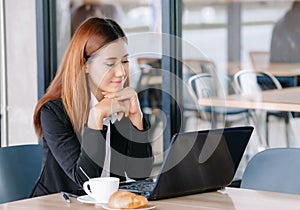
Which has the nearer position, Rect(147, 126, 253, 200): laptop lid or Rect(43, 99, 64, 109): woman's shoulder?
Rect(147, 126, 253, 200): laptop lid

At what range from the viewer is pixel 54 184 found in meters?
2.40

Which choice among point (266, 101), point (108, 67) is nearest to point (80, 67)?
point (108, 67)

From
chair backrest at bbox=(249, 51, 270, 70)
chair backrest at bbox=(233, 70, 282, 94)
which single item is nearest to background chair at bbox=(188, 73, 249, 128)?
chair backrest at bbox=(233, 70, 282, 94)

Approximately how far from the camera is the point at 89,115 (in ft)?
7.50

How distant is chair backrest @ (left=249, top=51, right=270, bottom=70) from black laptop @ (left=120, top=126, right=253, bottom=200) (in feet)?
4.50

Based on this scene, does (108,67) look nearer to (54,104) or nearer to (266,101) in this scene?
(54,104)

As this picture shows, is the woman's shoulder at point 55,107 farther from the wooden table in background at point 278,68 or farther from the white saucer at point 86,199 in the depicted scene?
the wooden table in background at point 278,68

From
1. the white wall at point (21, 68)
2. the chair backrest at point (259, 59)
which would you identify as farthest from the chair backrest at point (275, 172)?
the white wall at point (21, 68)

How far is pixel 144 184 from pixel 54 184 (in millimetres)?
362

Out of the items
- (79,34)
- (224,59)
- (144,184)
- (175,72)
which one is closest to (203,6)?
(224,59)

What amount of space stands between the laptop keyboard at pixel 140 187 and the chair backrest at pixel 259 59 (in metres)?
1.40

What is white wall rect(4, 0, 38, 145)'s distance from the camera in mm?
3709

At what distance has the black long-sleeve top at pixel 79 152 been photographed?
2270 millimetres

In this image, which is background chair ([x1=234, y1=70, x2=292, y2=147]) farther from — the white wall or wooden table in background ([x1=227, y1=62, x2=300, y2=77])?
the white wall
